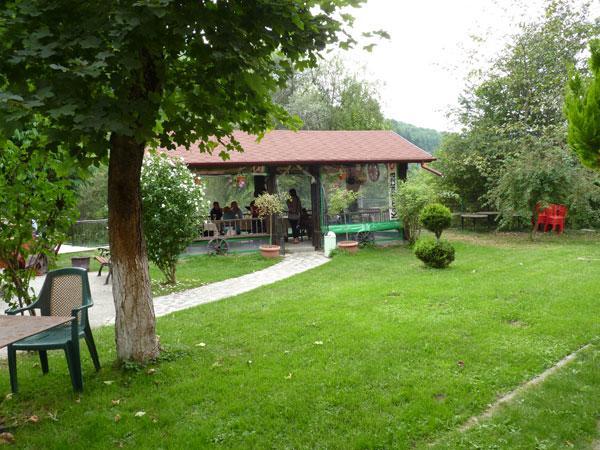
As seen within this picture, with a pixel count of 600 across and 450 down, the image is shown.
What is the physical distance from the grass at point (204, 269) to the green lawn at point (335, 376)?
2.43 metres

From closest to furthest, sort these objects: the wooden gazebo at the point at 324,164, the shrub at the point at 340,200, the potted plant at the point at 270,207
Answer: the potted plant at the point at 270,207 < the shrub at the point at 340,200 < the wooden gazebo at the point at 324,164

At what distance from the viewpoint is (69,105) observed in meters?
3.29

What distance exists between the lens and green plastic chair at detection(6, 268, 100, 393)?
450cm

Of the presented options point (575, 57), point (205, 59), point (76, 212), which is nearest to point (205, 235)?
point (76, 212)

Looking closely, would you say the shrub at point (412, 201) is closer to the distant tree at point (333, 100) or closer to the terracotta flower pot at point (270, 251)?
the terracotta flower pot at point (270, 251)

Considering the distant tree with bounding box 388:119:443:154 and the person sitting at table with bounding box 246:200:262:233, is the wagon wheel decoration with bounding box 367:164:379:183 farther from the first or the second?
the distant tree with bounding box 388:119:443:154

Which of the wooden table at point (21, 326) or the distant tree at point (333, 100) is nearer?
the wooden table at point (21, 326)

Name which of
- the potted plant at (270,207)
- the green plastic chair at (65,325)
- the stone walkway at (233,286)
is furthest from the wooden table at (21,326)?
the potted plant at (270,207)

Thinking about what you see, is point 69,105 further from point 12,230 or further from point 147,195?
point 147,195

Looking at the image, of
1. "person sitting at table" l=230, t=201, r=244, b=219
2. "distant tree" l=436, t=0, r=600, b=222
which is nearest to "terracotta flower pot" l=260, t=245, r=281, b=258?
"person sitting at table" l=230, t=201, r=244, b=219

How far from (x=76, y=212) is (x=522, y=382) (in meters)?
5.20

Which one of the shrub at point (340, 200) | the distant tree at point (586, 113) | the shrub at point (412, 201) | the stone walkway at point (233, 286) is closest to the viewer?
the distant tree at point (586, 113)

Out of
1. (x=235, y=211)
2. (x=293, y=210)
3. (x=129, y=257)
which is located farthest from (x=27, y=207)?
(x=293, y=210)

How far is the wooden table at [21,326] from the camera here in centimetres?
360
